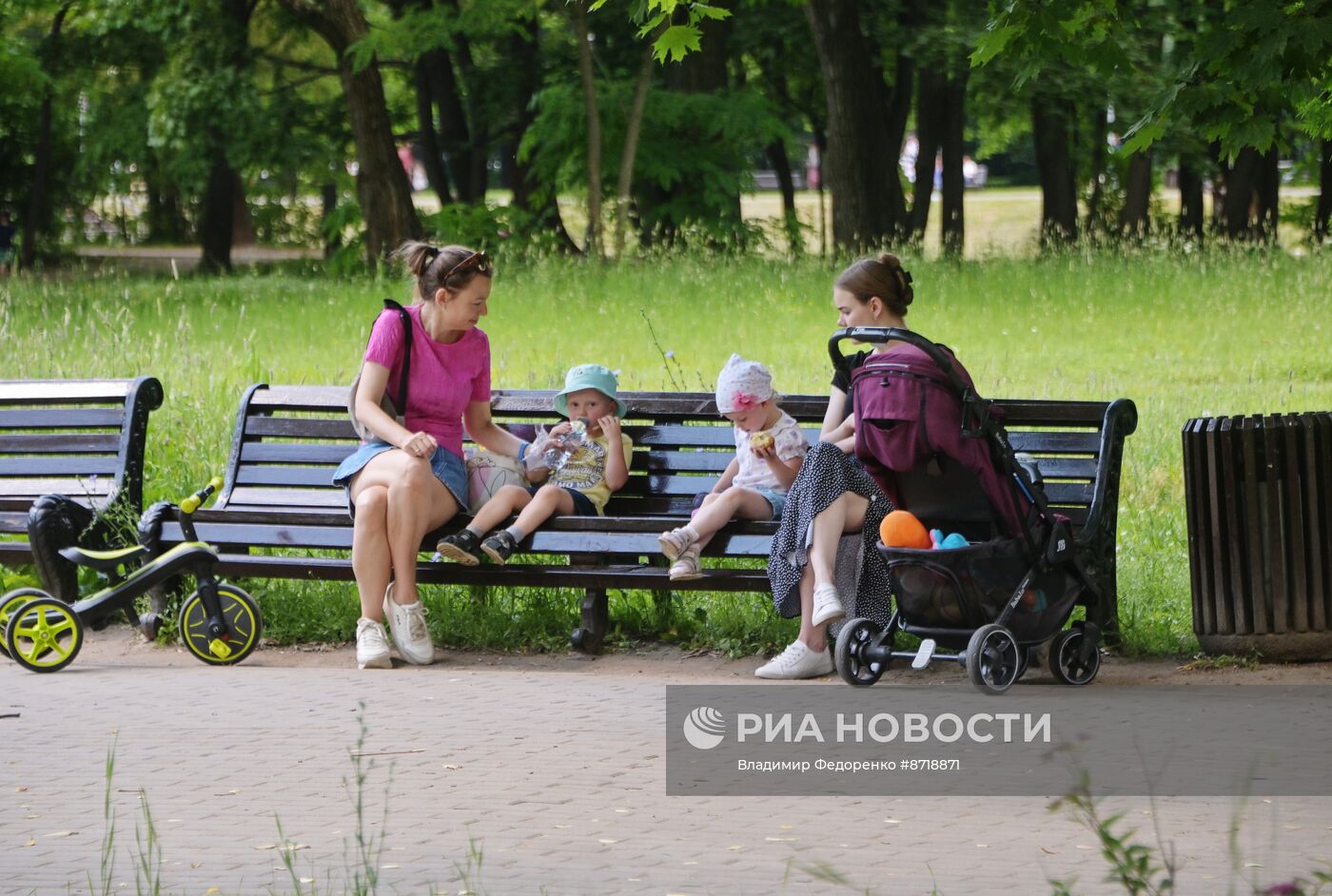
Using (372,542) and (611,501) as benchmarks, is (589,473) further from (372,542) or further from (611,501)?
(372,542)

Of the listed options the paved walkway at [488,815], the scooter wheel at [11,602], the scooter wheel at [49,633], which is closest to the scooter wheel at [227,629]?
the scooter wheel at [49,633]

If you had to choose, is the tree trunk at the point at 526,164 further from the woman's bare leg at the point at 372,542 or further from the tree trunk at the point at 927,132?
the woman's bare leg at the point at 372,542

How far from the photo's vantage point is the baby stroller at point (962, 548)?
237 inches

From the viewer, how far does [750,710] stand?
588 cm

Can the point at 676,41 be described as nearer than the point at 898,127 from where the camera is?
Yes

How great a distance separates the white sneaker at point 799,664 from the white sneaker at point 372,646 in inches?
57.4

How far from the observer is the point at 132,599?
719 cm

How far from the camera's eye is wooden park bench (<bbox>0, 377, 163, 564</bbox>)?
7875 mm

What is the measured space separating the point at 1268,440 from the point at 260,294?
16.1 meters

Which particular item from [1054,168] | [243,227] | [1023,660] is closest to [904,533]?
[1023,660]

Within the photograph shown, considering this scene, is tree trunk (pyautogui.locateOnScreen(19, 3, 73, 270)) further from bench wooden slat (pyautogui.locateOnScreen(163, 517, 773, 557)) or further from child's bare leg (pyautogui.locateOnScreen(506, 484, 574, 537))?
child's bare leg (pyautogui.locateOnScreen(506, 484, 574, 537))

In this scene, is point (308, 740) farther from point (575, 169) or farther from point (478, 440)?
point (575, 169)

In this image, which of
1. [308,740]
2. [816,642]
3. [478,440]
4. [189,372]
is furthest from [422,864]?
[189,372]

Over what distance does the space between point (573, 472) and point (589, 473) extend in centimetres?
7
